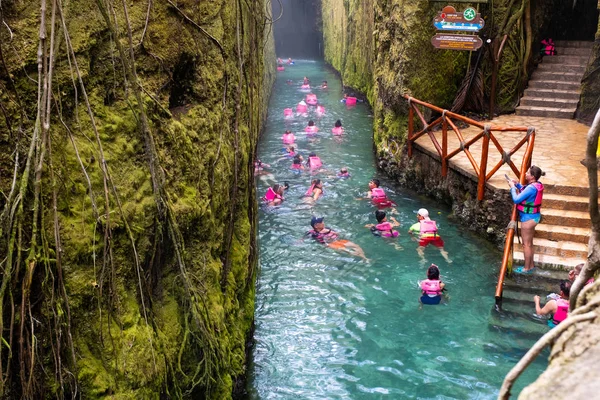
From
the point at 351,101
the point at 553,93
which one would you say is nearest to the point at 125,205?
the point at 553,93

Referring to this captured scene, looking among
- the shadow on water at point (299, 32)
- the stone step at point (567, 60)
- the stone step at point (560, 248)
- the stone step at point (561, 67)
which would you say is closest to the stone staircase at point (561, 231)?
the stone step at point (560, 248)

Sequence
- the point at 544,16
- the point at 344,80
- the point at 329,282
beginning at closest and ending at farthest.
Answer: the point at 329,282 → the point at 544,16 → the point at 344,80

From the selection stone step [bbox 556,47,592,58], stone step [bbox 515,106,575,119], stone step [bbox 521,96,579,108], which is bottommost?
stone step [bbox 515,106,575,119]

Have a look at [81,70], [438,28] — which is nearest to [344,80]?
[438,28]

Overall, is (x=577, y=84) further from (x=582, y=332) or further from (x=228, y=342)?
(x=582, y=332)

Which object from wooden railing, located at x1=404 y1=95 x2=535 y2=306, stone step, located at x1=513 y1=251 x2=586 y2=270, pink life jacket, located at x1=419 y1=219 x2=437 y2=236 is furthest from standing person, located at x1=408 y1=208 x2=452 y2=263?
stone step, located at x1=513 y1=251 x2=586 y2=270

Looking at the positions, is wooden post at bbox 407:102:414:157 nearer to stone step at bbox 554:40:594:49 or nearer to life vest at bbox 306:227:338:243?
life vest at bbox 306:227:338:243
